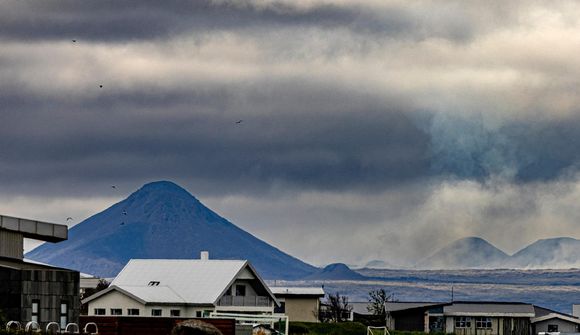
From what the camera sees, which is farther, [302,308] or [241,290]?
[302,308]

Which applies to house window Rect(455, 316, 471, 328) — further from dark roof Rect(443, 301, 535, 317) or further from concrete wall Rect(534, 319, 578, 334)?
concrete wall Rect(534, 319, 578, 334)

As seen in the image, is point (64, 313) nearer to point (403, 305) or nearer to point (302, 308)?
point (302, 308)

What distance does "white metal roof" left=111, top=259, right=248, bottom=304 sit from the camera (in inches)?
4011

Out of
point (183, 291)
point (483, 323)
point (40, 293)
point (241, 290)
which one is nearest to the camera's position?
point (40, 293)

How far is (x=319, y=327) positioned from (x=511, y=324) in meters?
30.0

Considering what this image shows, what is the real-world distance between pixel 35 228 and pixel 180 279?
39967 millimetres

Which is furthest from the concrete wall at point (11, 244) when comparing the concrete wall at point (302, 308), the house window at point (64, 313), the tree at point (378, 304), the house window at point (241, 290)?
the tree at point (378, 304)

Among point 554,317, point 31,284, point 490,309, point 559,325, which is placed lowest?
point 559,325

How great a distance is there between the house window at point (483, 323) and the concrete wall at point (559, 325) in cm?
457

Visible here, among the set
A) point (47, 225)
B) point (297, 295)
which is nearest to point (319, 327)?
point (297, 295)

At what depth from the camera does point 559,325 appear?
437 feet

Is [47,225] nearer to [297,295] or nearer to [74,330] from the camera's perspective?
[74,330]

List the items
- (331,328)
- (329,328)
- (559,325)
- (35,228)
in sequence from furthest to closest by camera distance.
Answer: (559,325), (331,328), (329,328), (35,228)

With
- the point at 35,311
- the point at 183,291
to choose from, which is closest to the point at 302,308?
the point at 183,291
